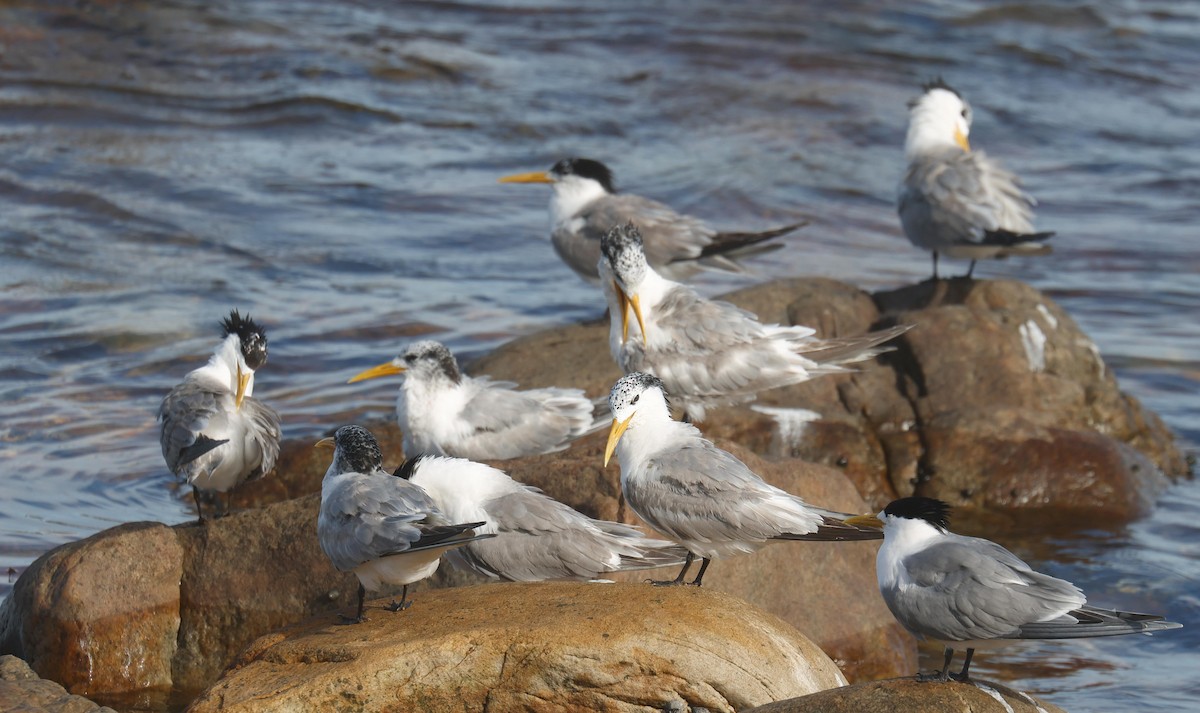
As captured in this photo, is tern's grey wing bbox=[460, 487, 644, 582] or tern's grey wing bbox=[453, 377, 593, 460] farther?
tern's grey wing bbox=[453, 377, 593, 460]

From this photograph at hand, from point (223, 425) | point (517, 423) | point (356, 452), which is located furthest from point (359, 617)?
point (517, 423)

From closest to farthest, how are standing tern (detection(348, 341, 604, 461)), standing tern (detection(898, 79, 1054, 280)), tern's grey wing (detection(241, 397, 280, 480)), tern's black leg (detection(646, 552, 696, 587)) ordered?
1. tern's black leg (detection(646, 552, 696, 587))
2. tern's grey wing (detection(241, 397, 280, 480))
3. standing tern (detection(348, 341, 604, 461))
4. standing tern (detection(898, 79, 1054, 280))

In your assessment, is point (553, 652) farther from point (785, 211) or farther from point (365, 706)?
point (785, 211)

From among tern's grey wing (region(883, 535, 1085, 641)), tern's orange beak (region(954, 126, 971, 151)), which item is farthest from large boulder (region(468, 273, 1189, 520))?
tern's grey wing (region(883, 535, 1085, 641))

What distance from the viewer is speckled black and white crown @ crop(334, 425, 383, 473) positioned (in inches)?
201

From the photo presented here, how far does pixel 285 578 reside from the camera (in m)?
5.61

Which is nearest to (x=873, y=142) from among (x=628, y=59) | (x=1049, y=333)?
(x=628, y=59)

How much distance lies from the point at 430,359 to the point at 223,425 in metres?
0.92

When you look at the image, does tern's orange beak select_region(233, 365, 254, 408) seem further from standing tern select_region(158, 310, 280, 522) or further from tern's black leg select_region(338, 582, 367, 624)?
tern's black leg select_region(338, 582, 367, 624)

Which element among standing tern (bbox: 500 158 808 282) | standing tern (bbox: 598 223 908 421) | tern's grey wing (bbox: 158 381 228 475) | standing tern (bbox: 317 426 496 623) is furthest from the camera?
standing tern (bbox: 500 158 808 282)

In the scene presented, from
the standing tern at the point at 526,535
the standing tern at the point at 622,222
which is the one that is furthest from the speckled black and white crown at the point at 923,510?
the standing tern at the point at 622,222

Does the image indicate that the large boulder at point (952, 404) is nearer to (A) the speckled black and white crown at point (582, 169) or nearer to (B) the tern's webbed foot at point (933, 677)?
(A) the speckled black and white crown at point (582, 169)

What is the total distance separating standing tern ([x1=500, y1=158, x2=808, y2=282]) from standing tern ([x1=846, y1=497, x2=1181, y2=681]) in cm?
368

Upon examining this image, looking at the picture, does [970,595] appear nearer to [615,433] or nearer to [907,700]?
[907,700]
